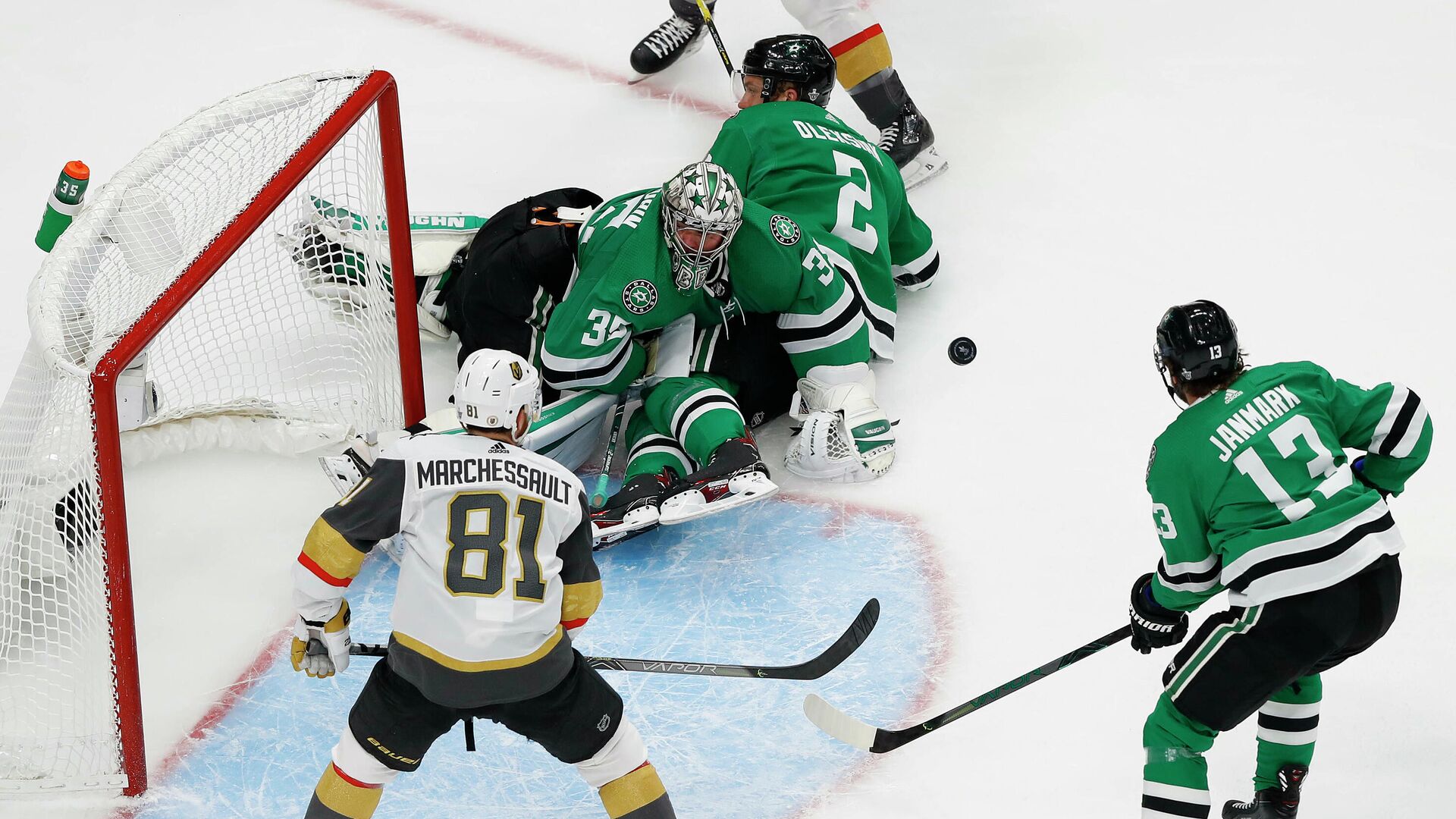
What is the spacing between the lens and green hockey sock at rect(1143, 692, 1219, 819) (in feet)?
8.35

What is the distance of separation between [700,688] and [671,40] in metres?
2.63

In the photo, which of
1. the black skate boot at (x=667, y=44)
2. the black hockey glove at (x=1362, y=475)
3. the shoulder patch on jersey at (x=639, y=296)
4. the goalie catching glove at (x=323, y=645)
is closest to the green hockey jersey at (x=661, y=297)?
the shoulder patch on jersey at (x=639, y=296)

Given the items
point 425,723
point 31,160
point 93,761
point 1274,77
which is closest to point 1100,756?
point 425,723

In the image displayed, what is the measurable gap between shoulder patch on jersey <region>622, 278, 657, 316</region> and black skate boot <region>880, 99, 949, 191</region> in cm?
139

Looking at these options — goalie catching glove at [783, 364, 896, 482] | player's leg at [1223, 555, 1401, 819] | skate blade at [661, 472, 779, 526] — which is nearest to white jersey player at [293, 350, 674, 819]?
skate blade at [661, 472, 779, 526]

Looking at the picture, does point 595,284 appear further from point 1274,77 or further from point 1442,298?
point 1274,77

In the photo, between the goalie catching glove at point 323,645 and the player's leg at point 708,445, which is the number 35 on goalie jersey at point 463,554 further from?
the player's leg at point 708,445

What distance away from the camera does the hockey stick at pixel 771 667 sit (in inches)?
110

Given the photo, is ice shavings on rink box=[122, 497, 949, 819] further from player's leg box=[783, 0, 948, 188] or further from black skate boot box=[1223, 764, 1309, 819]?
player's leg box=[783, 0, 948, 188]

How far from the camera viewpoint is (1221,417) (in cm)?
246

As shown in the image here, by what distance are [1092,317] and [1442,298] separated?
0.92 meters

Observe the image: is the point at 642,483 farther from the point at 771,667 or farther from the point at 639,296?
the point at 771,667

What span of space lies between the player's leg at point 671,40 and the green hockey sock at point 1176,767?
3.11 metres

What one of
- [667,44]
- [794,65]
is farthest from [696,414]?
[667,44]
